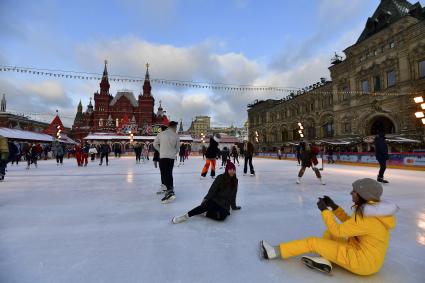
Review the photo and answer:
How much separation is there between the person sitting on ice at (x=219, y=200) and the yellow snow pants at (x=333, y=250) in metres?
1.32

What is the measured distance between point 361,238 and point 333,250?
0.76 feet

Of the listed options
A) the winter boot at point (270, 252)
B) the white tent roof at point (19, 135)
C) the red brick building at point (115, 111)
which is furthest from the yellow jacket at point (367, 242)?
the red brick building at point (115, 111)

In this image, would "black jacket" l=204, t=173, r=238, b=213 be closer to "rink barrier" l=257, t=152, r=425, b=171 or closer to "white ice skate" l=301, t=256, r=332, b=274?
"white ice skate" l=301, t=256, r=332, b=274

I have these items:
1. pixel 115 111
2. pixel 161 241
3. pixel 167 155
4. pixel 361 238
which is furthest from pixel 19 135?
pixel 115 111

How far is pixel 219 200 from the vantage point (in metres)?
3.40

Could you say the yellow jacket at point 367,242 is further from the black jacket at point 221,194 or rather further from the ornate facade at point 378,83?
the ornate facade at point 378,83

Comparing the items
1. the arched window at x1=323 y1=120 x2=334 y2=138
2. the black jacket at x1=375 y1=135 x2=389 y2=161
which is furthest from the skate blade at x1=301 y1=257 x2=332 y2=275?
the arched window at x1=323 y1=120 x2=334 y2=138

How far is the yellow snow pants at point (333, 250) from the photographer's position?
1857 mm

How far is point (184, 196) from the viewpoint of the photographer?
5.09 meters

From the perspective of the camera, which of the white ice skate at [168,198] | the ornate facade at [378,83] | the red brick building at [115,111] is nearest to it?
the white ice skate at [168,198]

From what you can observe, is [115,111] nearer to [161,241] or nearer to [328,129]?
[328,129]

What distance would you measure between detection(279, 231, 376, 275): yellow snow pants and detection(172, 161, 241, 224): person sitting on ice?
132 centimetres

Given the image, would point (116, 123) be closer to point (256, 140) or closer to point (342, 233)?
point (256, 140)

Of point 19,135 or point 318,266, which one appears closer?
point 318,266
